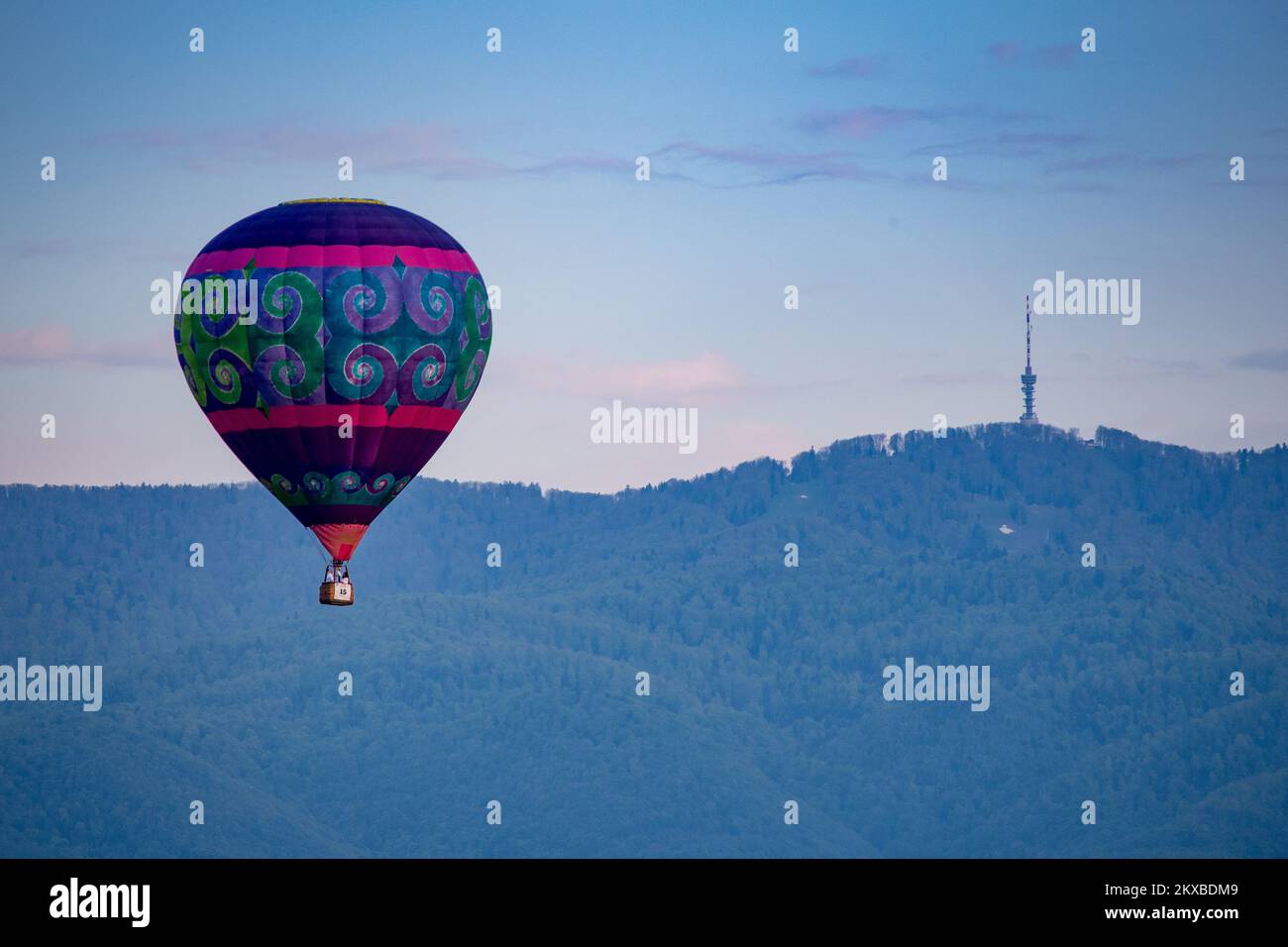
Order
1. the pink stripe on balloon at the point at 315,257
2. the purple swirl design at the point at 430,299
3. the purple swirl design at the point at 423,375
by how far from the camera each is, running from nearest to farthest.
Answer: the pink stripe on balloon at the point at 315,257 → the purple swirl design at the point at 430,299 → the purple swirl design at the point at 423,375

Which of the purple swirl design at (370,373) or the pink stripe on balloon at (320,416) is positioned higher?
the purple swirl design at (370,373)

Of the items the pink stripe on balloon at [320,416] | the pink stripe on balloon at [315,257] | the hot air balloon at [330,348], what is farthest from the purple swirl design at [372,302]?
the pink stripe on balloon at [320,416]

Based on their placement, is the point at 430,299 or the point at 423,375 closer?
the point at 430,299

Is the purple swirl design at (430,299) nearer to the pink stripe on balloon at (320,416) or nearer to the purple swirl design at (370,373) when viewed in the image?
the purple swirl design at (370,373)

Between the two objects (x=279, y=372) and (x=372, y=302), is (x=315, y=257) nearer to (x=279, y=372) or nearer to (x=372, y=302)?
(x=372, y=302)

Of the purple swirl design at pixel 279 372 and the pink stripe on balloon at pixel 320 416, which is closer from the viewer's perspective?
the purple swirl design at pixel 279 372

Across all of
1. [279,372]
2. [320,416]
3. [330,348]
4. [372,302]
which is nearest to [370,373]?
[330,348]
